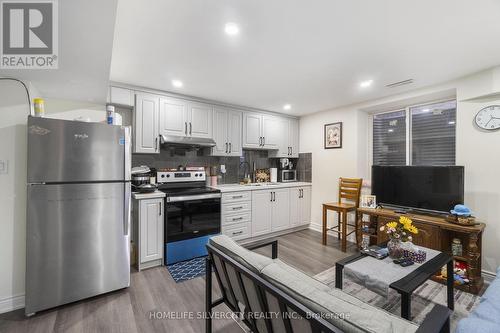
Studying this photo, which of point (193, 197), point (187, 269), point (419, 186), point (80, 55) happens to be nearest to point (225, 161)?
point (193, 197)

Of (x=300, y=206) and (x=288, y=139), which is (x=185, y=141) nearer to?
(x=288, y=139)

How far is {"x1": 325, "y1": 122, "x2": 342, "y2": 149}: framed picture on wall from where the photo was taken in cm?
411

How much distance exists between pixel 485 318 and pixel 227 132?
349cm

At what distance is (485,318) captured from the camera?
2.98 feet

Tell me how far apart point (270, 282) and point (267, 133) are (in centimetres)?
359

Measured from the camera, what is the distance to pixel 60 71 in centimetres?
197

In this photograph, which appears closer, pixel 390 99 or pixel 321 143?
pixel 390 99

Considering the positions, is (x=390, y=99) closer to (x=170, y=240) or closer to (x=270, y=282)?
(x=270, y=282)

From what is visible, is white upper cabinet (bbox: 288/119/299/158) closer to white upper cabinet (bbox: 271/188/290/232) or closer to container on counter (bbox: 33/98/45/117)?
white upper cabinet (bbox: 271/188/290/232)

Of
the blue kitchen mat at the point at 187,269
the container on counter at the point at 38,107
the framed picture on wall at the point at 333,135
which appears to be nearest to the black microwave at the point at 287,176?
the framed picture on wall at the point at 333,135

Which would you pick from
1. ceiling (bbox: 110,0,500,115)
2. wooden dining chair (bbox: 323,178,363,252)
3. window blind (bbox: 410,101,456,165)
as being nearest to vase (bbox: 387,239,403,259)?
wooden dining chair (bbox: 323,178,363,252)

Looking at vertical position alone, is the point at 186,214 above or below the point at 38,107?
below

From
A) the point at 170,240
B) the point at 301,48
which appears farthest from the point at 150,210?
the point at 301,48

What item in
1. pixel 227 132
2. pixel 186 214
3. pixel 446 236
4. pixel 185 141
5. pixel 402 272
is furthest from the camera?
pixel 227 132
